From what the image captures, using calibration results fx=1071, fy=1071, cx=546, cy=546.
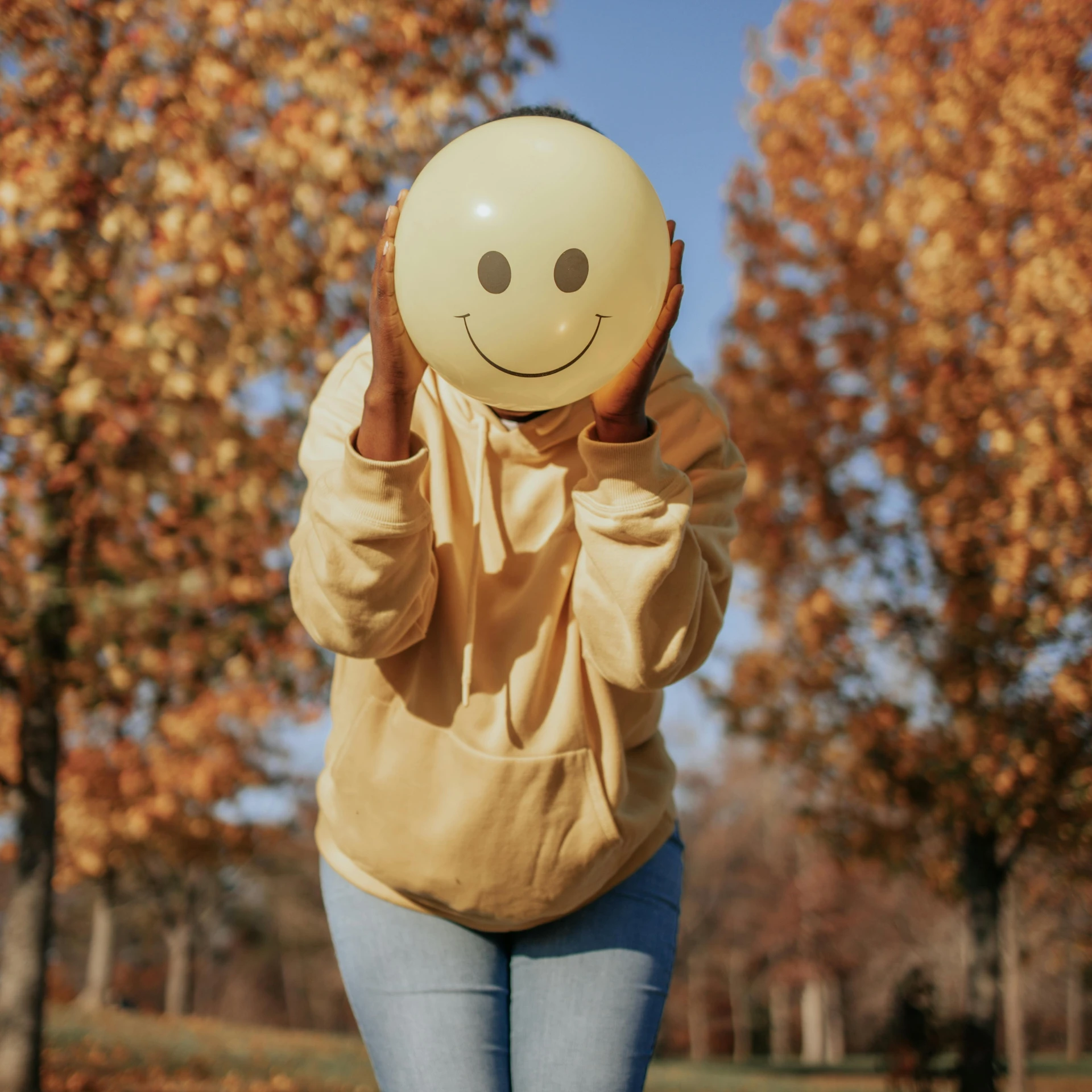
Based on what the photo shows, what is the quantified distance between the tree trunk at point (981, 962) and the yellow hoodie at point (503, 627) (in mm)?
7931

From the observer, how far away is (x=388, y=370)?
153 centimetres

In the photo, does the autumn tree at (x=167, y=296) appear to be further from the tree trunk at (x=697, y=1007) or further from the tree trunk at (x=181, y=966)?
the tree trunk at (x=697, y=1007)

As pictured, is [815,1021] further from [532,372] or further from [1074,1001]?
[532,372]

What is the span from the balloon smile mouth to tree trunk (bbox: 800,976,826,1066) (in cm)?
2755

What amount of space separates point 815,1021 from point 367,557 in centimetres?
2887

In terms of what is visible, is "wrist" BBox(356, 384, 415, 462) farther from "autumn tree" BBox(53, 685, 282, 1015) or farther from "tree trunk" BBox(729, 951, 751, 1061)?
"tree trunk" BBox(729, 951, 751, 1061)

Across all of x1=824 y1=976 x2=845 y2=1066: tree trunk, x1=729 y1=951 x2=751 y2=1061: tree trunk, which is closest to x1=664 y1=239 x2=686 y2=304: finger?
x1=824 y1=976 x2=845 y2=1066: tree trunk

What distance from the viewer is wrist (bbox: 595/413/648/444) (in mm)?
1580

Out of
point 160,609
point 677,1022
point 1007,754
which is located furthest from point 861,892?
point 160,609

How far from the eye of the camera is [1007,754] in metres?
7.65

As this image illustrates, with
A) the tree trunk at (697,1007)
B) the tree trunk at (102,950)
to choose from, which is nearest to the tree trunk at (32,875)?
the tree trunk at (102,950)

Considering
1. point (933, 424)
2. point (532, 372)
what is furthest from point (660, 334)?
point (933, 424)

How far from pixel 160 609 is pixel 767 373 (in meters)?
5.22

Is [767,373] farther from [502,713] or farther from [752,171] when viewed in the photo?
[502,713]
